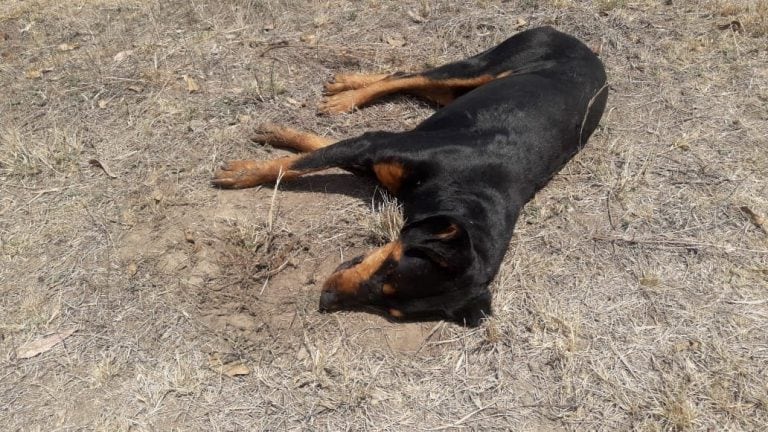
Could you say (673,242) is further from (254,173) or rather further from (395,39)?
(395,39)

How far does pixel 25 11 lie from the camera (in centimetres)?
565

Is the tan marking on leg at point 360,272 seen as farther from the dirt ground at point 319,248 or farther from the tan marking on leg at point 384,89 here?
the tan marking on leg at point 384,89

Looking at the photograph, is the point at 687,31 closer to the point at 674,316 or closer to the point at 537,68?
the point at 537,68

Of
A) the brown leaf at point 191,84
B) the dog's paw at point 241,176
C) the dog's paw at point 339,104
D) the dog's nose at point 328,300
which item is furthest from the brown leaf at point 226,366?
the brown leaf at point 191,84

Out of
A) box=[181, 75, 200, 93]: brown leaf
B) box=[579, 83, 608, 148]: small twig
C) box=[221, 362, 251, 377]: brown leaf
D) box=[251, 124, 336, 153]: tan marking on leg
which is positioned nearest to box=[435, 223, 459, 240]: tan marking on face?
box=[221, 362, 251, 377]: brown leaf

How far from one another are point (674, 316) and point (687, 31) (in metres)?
3.51

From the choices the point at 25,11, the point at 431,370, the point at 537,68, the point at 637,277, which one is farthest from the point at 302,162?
the point at 25,11

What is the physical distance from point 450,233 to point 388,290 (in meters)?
0.46

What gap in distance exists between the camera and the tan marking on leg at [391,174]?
140 inches

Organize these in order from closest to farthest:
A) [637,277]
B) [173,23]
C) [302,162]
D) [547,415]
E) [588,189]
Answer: [547,415]
[637,277]
[302,162]
[588,189]
[173,23]

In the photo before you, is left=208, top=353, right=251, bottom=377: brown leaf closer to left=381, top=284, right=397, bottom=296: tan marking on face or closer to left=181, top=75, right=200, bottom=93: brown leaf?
left=381, top=284, right=397, bottom=296: tan marking on face

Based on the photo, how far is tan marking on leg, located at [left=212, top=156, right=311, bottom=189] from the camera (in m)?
3.81

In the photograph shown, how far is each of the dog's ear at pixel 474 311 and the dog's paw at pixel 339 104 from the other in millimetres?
2200

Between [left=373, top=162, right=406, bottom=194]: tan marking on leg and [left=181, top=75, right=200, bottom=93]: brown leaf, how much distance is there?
1938mm
